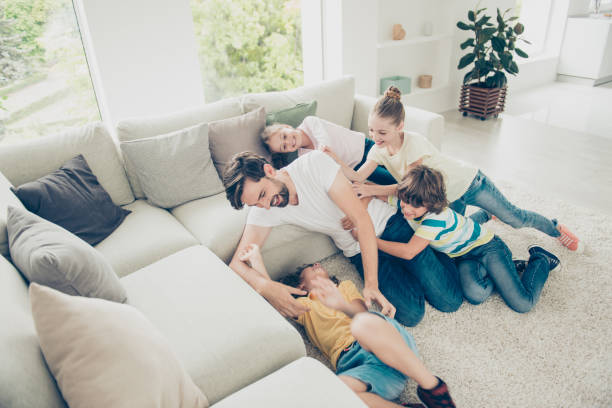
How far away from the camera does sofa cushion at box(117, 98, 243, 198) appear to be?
2346 millimetres

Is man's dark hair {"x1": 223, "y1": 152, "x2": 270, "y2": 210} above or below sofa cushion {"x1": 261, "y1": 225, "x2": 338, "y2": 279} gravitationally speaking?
above

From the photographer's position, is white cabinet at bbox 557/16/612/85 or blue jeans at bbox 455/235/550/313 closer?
blue jeans at bbox 455/235/550/313

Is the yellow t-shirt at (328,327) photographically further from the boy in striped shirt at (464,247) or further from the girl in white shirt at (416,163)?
the girl in white shirt at (416,163)

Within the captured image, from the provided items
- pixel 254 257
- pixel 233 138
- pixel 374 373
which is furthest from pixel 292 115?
pixel 374 373

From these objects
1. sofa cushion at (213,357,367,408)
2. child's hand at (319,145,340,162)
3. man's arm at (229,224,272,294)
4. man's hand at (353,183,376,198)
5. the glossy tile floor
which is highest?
child's hand at (319,145,340,162)

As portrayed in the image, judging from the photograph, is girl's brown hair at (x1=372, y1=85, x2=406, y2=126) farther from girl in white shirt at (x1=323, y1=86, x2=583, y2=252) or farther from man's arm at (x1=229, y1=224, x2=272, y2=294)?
man's arm at (x1=229, y1=224, x2=272, y2=294)

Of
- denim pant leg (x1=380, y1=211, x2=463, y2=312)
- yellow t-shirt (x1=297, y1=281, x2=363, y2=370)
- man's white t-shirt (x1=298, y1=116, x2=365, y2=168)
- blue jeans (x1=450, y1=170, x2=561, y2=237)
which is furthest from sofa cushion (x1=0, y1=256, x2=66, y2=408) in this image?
blue jeans (x1=450, y1=170, x2=561, y2=237)

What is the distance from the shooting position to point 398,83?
4465 millimetres

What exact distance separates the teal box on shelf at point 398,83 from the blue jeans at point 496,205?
2.50 meters

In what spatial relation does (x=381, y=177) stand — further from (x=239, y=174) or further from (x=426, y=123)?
(x=239, y=174)

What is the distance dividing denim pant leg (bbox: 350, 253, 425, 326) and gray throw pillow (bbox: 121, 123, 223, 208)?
961 mm

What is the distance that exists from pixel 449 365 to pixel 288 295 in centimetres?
69

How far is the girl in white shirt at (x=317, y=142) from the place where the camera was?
232 cm

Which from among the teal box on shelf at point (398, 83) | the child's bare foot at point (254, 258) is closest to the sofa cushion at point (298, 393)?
the child's bare foot at point (254, 258)
